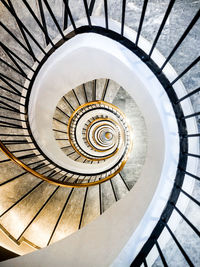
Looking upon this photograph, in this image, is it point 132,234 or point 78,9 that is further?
point 78,9

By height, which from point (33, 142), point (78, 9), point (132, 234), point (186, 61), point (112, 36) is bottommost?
point (132, 234)

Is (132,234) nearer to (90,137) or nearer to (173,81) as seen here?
(173,81)

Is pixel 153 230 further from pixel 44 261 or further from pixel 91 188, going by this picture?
pixel 91 188

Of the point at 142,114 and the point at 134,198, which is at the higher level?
the point at 142,114

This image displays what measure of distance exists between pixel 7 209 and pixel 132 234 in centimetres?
295

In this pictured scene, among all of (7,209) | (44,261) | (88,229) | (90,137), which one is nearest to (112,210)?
(88,229)

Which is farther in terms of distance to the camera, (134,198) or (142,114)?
(142,114)

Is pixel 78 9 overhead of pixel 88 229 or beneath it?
overhead

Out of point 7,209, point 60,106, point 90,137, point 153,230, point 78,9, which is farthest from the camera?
point 90,137

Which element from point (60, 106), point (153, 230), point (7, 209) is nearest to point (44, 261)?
point (153, 230)

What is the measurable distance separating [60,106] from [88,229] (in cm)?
425

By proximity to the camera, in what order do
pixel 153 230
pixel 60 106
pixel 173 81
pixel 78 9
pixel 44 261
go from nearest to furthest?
1. pixel 173 81
2. pixel 153 230
3. pixel 44 261
4. pixel 78 9
5. pixel 60 106

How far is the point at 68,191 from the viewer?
4207 mm

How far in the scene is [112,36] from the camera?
6.76 ft
